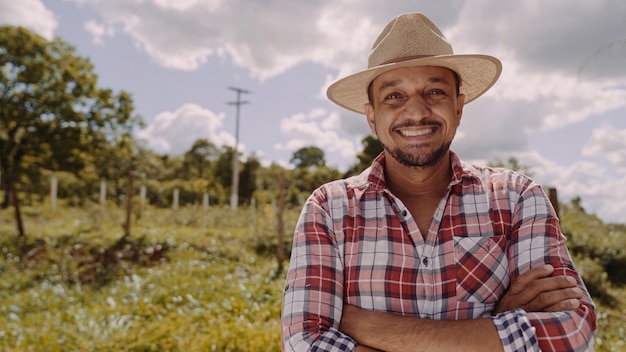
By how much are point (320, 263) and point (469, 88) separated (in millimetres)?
1095

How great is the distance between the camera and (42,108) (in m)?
17.2

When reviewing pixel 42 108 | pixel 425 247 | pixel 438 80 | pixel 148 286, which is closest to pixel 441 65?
pixel 438 80

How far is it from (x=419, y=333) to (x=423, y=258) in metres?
0.28

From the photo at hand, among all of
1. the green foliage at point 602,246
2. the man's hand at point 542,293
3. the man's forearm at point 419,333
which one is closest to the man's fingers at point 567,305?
the man's hand at point 542,293

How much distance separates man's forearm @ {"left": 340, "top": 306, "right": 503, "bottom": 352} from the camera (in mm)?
1723

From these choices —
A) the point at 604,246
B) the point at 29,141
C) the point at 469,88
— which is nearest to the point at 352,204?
the point at 469,88

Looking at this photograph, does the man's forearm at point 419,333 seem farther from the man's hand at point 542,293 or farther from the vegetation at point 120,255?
the vegetation at point 120,255

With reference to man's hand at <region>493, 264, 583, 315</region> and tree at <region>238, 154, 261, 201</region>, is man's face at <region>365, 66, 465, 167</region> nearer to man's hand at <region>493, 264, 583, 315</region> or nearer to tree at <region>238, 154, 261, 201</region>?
man's hand at <region>493, 264, 583, 315</region>

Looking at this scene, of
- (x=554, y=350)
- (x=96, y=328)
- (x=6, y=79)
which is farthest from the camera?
(x=6, y=79)

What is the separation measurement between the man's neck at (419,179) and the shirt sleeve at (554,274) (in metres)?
0.31

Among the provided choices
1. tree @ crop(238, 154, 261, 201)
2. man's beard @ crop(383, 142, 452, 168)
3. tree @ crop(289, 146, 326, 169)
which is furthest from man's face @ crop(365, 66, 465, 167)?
tree @ crop(289, 146, 326, 169)

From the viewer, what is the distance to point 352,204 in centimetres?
210

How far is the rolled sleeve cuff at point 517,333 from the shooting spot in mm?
1704

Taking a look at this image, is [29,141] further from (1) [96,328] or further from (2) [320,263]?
(2) [320,263]
